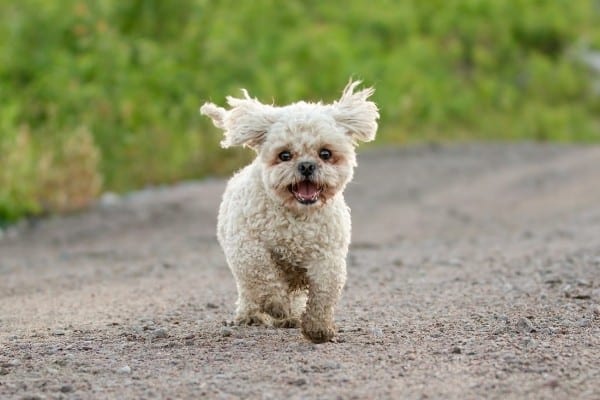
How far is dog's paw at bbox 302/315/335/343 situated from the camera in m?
6.62

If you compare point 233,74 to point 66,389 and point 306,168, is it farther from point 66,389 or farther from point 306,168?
point 66,389

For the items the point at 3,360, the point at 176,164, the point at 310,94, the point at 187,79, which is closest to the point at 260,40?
the point at 310,94

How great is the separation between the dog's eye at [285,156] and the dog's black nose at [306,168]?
0.14 metres

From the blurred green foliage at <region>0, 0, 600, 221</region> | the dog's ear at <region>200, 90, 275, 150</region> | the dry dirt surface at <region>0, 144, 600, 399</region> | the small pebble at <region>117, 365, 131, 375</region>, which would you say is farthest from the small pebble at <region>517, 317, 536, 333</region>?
the blurred green foliage at <region>0, 0, 600, 221</region>

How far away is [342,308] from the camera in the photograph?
8.20 metres

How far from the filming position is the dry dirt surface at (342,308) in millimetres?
5715

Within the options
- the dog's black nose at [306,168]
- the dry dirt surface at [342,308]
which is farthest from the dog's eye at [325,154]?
the dry dirt surface at [342,308]

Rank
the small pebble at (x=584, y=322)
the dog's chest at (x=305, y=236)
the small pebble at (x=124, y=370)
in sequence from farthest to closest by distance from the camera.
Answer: the small pebble at (x=584, y=322) → the dog's chest at (x=305, y=236) → the small pebble at (x=124, y=370)

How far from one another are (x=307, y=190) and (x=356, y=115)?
59 cm

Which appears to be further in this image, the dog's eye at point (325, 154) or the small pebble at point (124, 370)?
the dog's eye at point (325, 154)

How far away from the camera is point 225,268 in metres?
11.3

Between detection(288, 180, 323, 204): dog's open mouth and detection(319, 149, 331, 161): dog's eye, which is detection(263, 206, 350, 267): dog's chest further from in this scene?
detection(319, 149, 331, 161): dog's eye

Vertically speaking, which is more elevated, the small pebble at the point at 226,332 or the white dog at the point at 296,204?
the white dog at the point at 296,204

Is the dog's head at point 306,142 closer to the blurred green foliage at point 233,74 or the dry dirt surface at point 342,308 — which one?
the dry dirt surface at point 342,308
